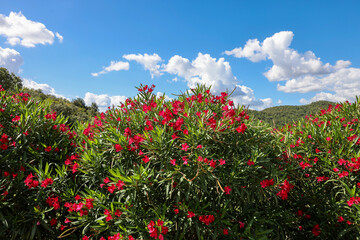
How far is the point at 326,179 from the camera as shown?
3525mm

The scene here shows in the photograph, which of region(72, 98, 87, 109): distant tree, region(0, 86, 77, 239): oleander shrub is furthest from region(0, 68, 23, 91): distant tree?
region(0, 86, 77, 239): oleander shrub

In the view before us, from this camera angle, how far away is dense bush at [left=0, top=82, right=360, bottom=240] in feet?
8.41

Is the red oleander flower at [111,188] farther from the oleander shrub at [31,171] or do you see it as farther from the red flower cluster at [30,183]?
the red flower cluster at [30,183]

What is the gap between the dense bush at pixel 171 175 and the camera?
256cm

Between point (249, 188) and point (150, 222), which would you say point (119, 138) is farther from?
point (249, 188)

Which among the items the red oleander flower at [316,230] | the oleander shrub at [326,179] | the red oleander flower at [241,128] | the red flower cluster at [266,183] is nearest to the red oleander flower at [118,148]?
the red oleander flower at [241,128]

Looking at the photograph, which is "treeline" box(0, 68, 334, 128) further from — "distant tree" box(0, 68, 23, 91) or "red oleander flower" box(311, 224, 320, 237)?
"red oleander flower" box(311, 224, 320, 237)

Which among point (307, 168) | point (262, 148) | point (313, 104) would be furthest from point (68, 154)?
point (313, 104)

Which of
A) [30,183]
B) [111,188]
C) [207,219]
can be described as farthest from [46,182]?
[207,219]

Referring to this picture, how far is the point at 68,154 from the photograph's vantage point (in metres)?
3.58

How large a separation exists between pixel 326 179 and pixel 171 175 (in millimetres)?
2693

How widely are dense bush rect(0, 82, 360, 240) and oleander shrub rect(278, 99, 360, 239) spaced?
20mm

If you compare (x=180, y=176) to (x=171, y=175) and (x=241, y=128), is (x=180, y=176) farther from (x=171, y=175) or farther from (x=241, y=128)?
(x=241, y=128)

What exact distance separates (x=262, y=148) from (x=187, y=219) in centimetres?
145
